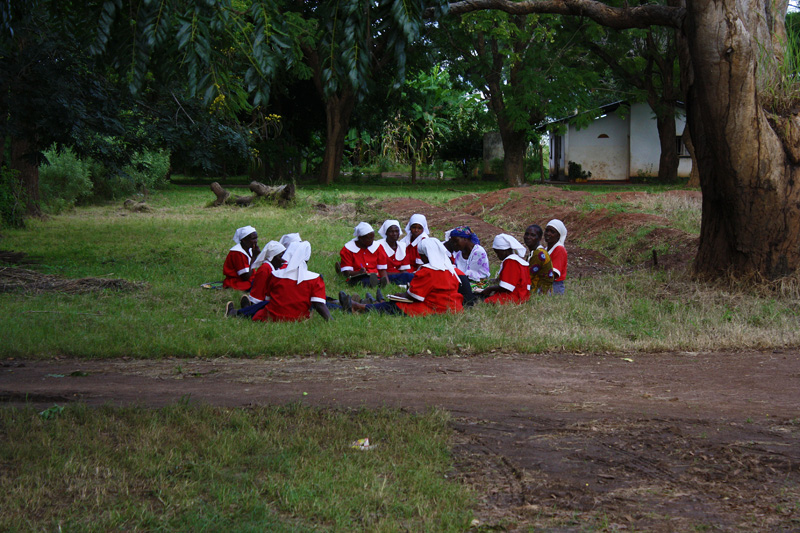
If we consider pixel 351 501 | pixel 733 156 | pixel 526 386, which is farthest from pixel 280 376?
pixel 733 156

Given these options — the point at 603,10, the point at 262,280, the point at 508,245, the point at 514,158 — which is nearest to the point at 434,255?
the point at 508,245

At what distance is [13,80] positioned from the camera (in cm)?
1088

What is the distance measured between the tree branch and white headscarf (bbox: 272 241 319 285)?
4.13 meters

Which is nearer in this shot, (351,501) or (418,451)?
(351,501)

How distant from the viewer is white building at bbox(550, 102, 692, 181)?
37.0 metres

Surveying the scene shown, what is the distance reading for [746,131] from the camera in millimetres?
9125

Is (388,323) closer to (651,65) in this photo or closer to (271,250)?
(271,250)

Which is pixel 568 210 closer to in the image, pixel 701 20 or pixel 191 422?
pixel 701 20

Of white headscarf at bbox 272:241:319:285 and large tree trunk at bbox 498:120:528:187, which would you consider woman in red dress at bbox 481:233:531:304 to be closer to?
white headscarf at bbox 272:241:319:285

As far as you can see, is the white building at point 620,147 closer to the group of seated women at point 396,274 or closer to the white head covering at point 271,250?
the group of seated women at point 396,274

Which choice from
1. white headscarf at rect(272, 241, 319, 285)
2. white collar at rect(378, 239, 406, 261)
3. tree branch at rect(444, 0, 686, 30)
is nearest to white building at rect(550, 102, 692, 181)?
tree branch at rect(444, 0, 686, 30)

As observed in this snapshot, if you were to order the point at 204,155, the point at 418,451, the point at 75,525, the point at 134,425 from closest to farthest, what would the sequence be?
the point at 75,525 < the point at 418,451 < the point at 134,425 < the point at 204,155

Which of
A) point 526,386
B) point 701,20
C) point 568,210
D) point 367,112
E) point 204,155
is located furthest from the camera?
point 367,112

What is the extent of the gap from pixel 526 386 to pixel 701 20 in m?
5.68
